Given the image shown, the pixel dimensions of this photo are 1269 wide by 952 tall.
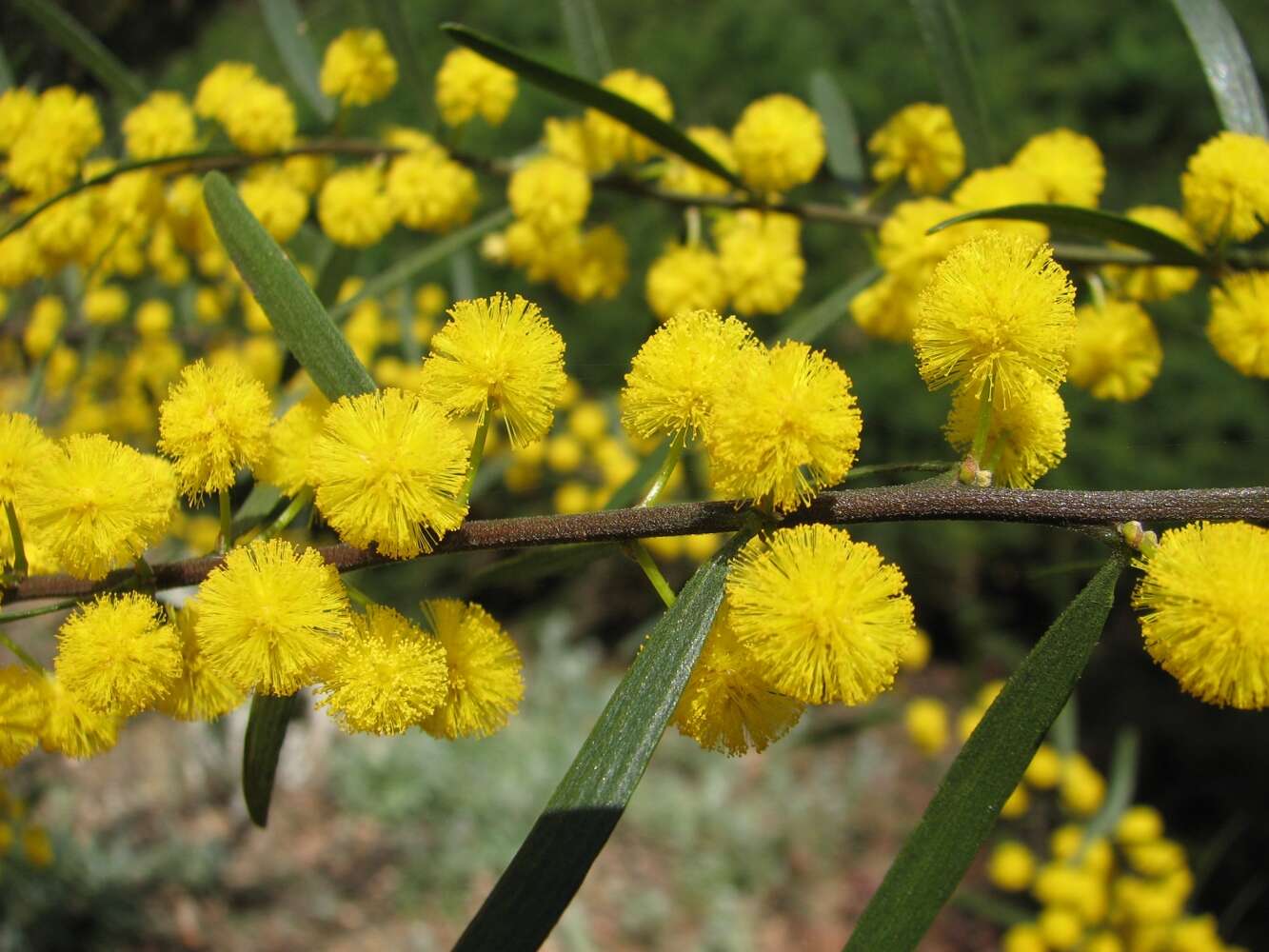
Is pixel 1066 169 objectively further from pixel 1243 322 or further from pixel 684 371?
pixel 684 371

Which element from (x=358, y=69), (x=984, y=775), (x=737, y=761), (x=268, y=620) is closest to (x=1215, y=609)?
(x=984, y=775)

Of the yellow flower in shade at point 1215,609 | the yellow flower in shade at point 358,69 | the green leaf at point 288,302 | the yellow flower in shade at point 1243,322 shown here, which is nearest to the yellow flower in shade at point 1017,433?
the yellow flower in shade at point 1215,609

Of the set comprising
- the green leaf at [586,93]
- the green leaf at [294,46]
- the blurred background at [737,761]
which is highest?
the green leaf at [294,46]

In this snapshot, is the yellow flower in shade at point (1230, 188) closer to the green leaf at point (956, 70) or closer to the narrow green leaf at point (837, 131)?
the green leaf at point (956, 70)

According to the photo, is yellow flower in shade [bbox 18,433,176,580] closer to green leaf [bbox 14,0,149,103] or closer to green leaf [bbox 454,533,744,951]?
green leaf [bbox 454,533,744,951]

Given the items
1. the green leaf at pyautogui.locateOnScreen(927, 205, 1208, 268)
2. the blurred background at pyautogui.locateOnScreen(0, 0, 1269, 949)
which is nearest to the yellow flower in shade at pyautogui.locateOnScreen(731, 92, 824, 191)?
the green leaf at pyautogui.locateOnScreen(927, 205, 1208, 268)

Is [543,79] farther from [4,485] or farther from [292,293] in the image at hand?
[4,485]
